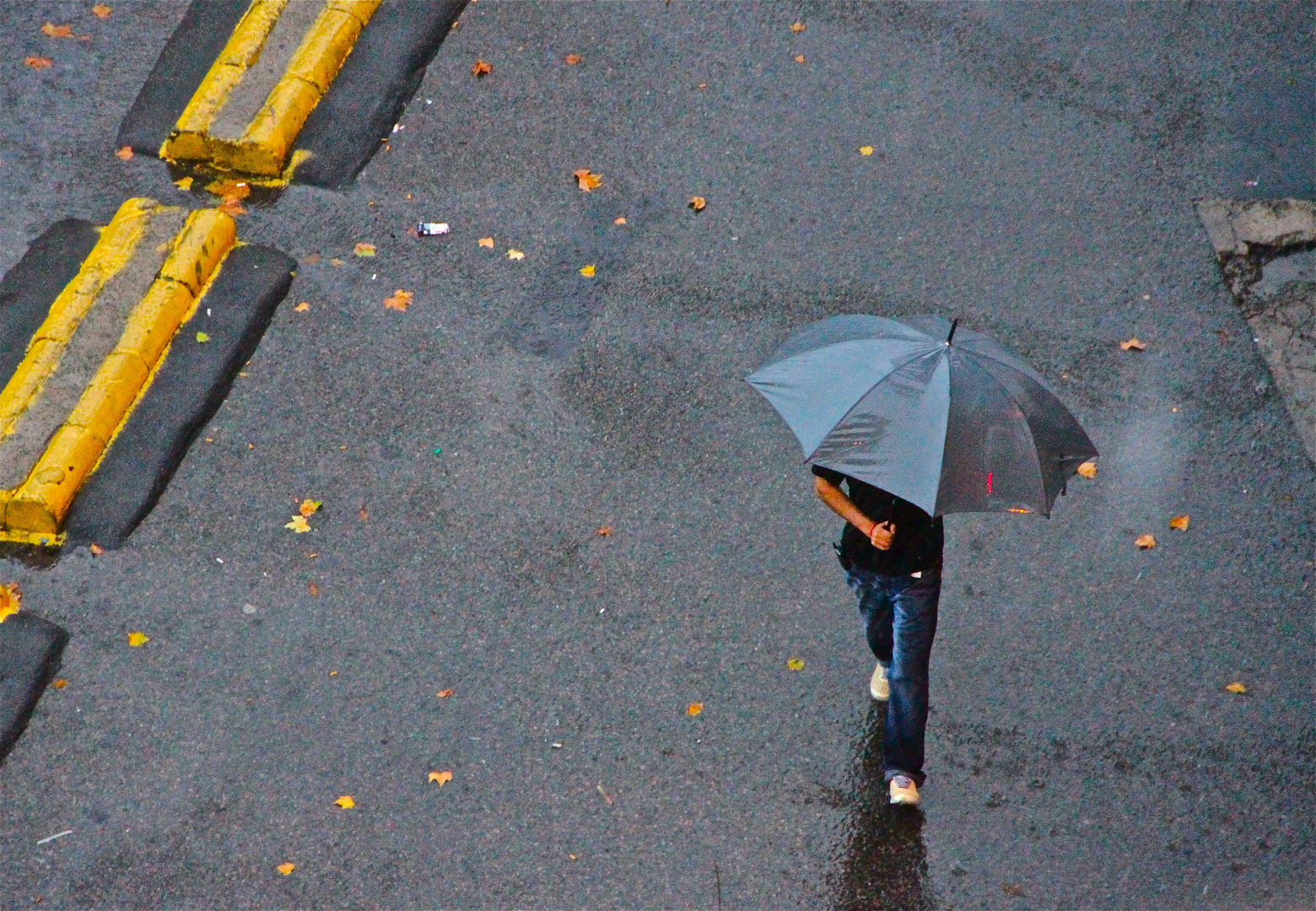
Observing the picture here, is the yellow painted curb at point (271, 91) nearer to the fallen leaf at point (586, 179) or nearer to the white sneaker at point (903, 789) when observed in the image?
the fallen leaf at point (586, 179)

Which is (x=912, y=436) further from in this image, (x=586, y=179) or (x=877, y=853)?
(x=586, y=179)

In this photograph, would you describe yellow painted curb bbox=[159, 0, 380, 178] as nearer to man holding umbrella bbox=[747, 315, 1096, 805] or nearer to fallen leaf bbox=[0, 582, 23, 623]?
fallen leaf bbox=[0, 582, 23, 623]

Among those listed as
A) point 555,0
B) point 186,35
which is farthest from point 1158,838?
point 186,35

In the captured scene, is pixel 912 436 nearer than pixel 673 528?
Yes

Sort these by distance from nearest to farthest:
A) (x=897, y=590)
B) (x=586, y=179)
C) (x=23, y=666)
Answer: (x=897, y=590) → (x=23, y=666) → (x=586, y=179)

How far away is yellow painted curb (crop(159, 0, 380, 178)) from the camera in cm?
710

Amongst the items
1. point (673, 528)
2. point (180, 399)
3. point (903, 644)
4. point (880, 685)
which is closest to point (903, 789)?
point (880, 685)

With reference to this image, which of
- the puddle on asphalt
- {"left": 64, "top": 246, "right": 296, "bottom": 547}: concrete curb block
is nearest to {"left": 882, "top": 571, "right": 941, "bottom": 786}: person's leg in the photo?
the puddle on asphalt

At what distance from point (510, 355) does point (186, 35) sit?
3.14 meters

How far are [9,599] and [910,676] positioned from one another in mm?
3699

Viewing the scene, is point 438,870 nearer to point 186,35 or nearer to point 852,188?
point 852,188

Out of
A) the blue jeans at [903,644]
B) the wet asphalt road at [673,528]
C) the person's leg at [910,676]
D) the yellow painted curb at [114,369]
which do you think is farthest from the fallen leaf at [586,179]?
the person's leg at [910,676]

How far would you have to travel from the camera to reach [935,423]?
13.6 ft

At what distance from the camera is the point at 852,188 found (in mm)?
7293
